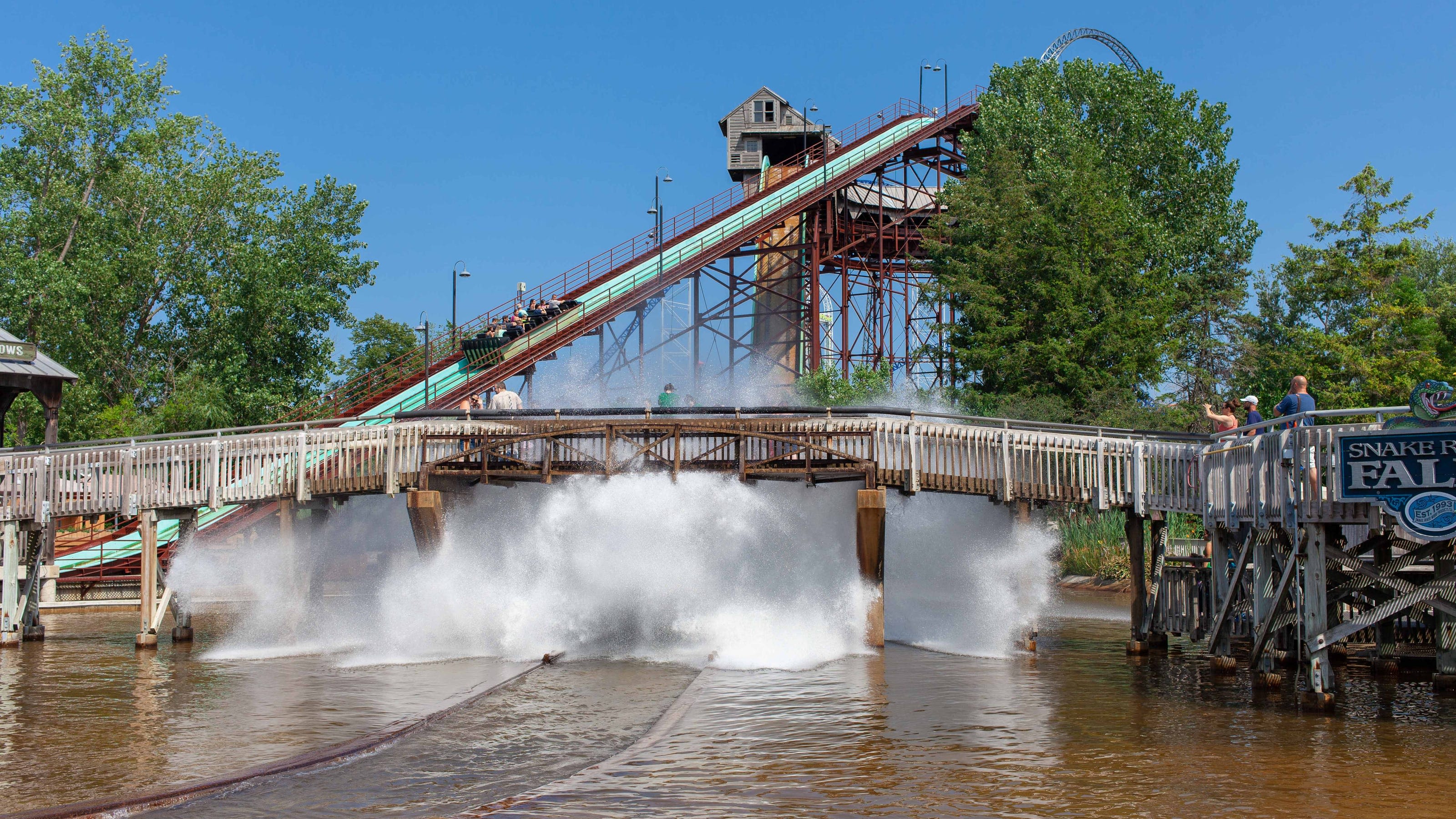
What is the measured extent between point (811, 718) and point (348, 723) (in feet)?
17.8

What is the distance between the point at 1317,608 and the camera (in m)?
15.2

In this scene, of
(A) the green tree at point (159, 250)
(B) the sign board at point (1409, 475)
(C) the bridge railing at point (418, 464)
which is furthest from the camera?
(A) the green tree at point (159, 250)

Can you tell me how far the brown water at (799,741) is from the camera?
10664mm

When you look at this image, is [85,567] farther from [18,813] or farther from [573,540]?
[18,813]

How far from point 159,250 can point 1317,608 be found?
1860 inches

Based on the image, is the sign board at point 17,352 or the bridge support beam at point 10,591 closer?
the bridge support beam at point 10,591

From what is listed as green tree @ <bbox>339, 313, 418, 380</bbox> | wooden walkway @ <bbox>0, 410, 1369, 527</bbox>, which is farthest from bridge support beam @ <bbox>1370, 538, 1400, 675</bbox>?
green tree @ <bbox>339, 313, 418, 380</bbox>

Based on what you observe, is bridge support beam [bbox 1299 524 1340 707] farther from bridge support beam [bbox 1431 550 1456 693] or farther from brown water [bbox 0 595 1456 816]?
bridge support beam [bbox 1431 550 1456 693]

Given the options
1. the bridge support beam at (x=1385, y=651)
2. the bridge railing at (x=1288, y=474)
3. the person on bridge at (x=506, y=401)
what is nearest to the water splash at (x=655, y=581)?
the person on bridge at (x=506, y=401)

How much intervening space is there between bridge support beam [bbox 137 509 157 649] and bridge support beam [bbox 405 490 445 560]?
5622 mm

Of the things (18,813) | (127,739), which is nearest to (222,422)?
(127,739)

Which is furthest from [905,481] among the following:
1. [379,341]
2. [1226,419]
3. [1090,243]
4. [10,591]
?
[379,341]

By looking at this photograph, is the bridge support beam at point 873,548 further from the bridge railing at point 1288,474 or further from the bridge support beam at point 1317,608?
the bridge support beam at point 1317,608

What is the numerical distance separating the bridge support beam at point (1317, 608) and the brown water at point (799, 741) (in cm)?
46
